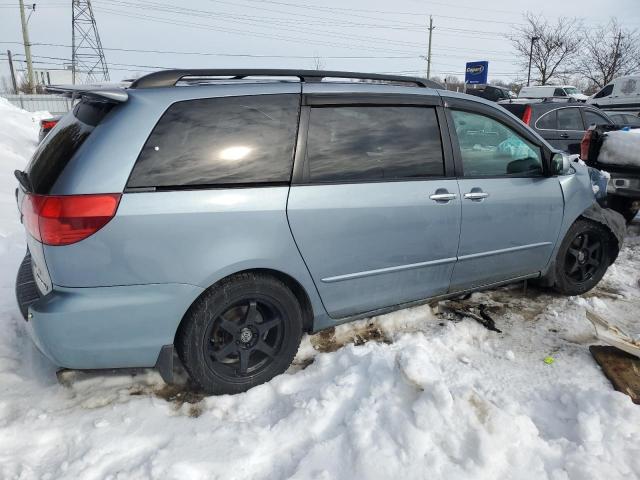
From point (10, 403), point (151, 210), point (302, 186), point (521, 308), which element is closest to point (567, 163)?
point (521, 308)

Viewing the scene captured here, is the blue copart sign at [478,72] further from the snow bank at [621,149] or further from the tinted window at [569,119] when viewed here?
the snow bank at [621,149]

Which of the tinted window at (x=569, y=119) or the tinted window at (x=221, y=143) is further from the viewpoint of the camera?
the tinted window at (x=569, y=119)

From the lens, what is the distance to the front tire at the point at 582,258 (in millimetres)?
4016

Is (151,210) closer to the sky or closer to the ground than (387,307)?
closer to the sky

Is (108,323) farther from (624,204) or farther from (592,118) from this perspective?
(592,118)

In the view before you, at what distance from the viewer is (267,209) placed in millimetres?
2539

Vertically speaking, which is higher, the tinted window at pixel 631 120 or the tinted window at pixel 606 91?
the tinted window at pixel 606 91

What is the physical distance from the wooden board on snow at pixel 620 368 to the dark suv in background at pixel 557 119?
22.0 feet

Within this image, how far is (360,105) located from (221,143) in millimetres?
927

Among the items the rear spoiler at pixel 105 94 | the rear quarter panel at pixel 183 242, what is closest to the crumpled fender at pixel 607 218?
the rear quarter panel at pixel 183 242

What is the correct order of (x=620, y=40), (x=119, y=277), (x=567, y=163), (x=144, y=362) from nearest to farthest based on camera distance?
(x=119, y=277) < (x=144, y=362) < (x=567, y=163) < (x=620, y=40)

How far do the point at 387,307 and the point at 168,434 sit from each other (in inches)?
59.7

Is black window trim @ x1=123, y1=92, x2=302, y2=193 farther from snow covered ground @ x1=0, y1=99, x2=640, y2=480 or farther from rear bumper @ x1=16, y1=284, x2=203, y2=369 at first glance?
snow covered ground @ x1=0, y1=99, x2=640, y2=480

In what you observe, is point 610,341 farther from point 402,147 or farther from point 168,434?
point 168,434
